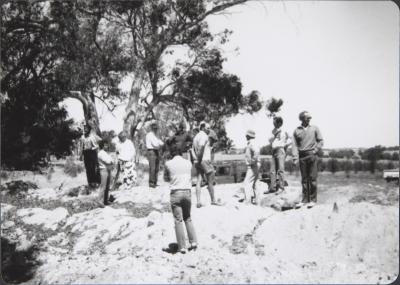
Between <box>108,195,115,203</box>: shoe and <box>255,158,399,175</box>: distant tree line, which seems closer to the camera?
<box>108,195,115,203</box>: shoe

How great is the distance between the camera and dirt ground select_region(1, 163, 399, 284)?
16.8 ft

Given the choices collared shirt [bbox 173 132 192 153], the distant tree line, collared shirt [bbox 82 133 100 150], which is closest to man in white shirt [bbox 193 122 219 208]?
collared shirt [bbox 173 132 192 153]

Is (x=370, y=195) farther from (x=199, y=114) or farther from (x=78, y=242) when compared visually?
(x=199, y=114)

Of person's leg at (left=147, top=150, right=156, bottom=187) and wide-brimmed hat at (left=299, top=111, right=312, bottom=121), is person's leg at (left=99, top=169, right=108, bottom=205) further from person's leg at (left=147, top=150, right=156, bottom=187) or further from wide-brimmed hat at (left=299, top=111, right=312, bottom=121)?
wide-brimmed hat at (left=299, top=111, right=312, bottom=121)

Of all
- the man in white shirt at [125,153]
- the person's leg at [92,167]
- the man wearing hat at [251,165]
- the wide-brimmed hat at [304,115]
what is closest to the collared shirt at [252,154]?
the man wearing hat at [251,165]

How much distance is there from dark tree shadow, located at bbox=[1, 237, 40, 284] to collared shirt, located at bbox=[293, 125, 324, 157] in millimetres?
4651

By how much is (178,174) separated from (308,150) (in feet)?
8.02

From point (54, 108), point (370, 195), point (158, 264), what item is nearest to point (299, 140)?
point (370, 195)

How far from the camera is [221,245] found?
6.13m

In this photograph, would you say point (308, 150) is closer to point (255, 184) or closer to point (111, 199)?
point (255, 184)

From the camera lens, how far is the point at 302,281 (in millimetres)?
4859

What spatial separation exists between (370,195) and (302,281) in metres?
4.32

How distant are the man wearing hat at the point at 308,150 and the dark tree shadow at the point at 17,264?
451 cm

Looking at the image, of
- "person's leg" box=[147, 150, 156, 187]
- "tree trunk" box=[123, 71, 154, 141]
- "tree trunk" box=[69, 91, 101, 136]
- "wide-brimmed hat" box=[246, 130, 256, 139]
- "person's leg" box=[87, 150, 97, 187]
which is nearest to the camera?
"wide-brimmed hat" box=[246, 130, 256, 139]
